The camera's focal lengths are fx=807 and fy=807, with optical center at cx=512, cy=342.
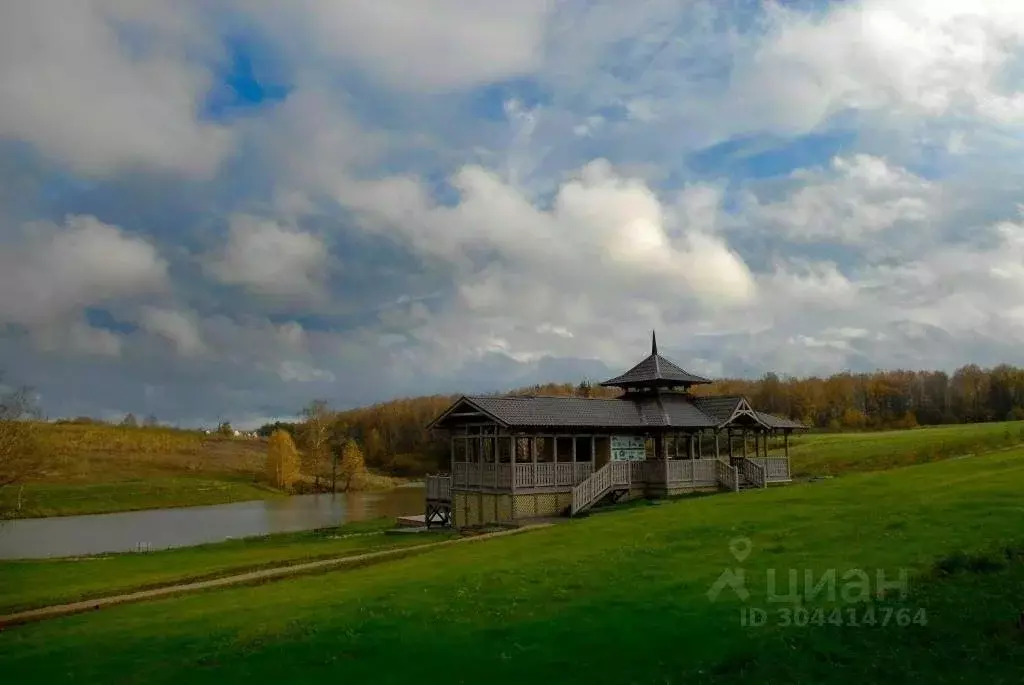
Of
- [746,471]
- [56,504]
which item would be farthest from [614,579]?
[56,504]

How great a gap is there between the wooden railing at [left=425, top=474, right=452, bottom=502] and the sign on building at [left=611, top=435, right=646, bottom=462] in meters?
8.25

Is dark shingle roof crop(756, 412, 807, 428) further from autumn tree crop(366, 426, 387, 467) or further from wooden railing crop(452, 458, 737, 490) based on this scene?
autumn tree crop(366, 426, 387, 467)

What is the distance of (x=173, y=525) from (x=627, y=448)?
130ft

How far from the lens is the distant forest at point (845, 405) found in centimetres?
11031

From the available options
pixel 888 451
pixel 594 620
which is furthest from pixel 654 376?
pixel 594 620

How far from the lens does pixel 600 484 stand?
3659 centimetres

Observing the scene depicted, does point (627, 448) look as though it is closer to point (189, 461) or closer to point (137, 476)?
point (137, 476)

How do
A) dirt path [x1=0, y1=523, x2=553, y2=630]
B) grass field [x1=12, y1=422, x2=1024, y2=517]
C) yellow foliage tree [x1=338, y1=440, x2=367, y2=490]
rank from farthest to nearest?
yellow foliage tree [x1=338, y1=440, x2=367, y2=490]
grass field [x1=12, y1=422, x2=1024, y2=517]
dirt path [x1=0, y1=523, x2=553, y2=630]

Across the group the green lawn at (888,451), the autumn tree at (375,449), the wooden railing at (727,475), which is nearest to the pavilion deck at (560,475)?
the wooden railing at (727,475)

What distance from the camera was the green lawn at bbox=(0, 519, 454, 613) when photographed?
23359 mm

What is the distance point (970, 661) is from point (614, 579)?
7.13 metres

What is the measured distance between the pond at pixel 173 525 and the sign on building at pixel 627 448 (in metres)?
22.3

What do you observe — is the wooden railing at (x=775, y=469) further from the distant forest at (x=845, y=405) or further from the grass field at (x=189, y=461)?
the distant forest at (x=845, y=405)

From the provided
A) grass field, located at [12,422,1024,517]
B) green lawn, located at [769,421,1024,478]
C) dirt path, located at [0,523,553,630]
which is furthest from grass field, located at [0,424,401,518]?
green lawn, located at [769,421,1024,478]
